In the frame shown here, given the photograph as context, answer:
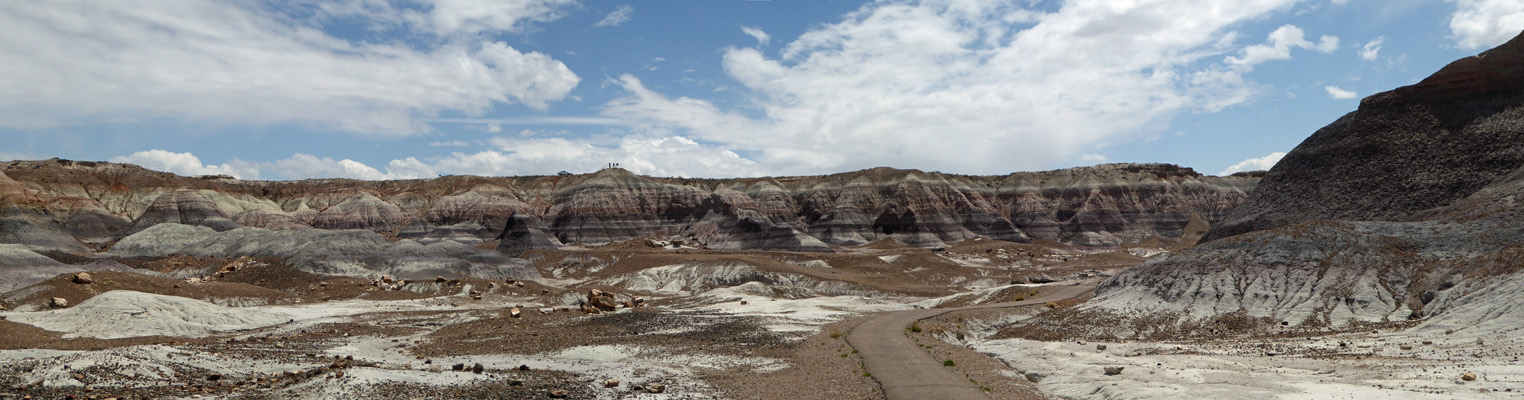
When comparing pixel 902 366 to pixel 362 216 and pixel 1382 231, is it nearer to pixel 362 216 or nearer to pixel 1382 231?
pixel 1382 231

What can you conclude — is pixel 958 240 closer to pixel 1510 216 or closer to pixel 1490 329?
pixel 1510 216

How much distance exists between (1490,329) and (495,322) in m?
42.3

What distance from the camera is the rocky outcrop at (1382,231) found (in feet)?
96.2

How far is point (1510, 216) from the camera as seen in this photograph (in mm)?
32125

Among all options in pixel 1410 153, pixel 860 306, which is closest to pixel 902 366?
pixel 860 306

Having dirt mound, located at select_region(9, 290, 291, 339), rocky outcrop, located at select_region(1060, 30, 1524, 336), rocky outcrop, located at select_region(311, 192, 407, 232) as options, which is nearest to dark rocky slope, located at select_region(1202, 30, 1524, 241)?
rocky outcrop, located at select_region(1060, 30, 1524, 336)

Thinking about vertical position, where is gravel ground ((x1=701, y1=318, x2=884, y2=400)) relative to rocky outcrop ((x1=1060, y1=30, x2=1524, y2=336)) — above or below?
below

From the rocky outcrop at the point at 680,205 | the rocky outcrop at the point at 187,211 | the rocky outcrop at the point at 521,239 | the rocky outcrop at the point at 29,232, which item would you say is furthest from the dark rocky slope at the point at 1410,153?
the rocky outcrop at the point at 187,211

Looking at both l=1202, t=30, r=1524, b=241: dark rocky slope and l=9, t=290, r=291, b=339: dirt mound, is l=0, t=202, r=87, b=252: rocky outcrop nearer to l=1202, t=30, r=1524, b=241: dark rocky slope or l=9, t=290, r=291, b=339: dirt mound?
l=9, t=290, r=291, b=339: dirt mound

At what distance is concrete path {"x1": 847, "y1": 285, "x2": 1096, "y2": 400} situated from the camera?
817 inches

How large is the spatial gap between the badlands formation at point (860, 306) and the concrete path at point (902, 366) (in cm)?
19

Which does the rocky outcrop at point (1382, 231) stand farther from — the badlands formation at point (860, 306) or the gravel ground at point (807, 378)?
the gravel ground at point (807, 378)

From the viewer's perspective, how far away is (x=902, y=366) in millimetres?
24922

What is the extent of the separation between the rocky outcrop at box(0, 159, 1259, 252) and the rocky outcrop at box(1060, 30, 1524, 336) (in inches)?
2629
